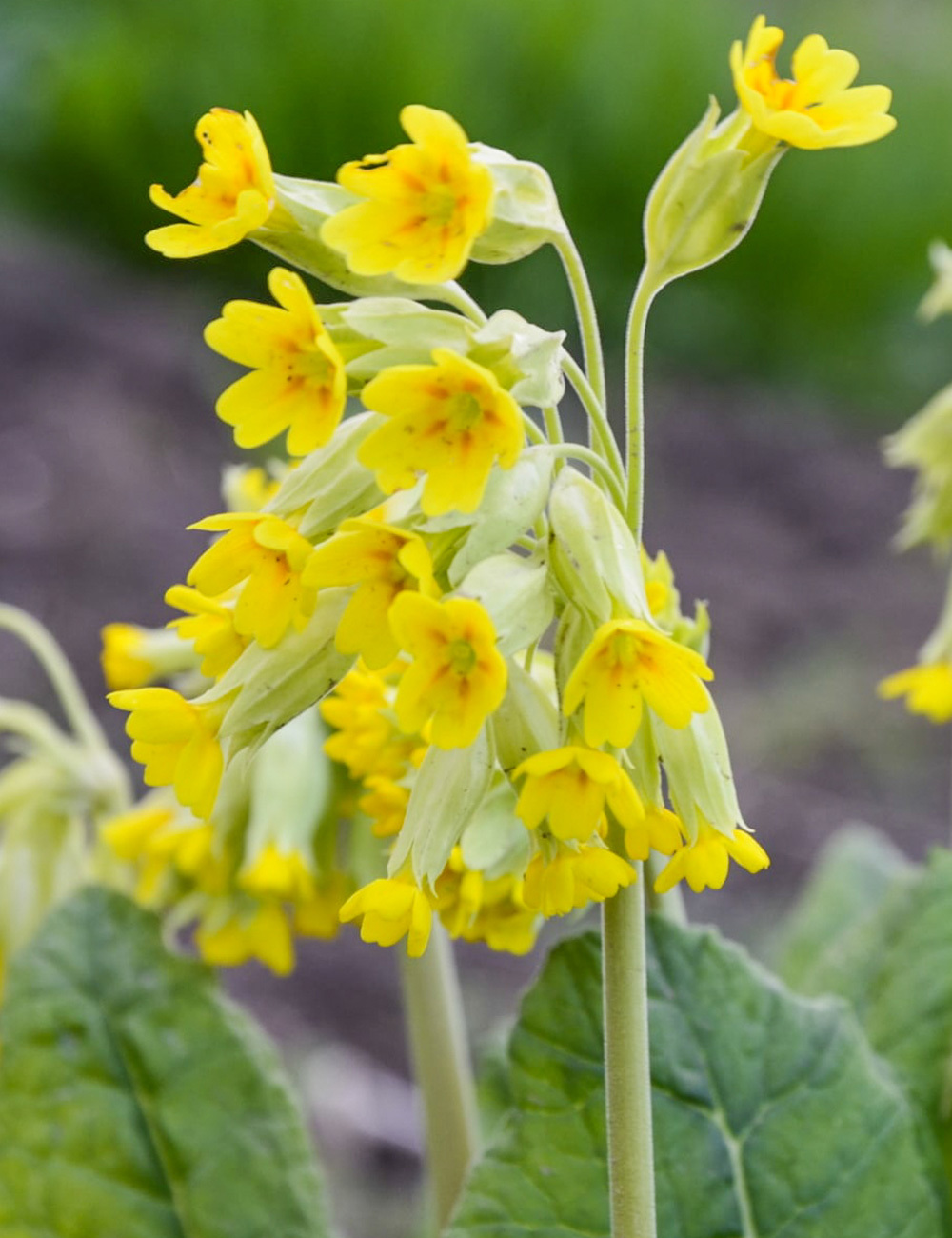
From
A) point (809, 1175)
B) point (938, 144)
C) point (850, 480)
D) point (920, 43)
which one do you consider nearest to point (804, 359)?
point (850, 480)

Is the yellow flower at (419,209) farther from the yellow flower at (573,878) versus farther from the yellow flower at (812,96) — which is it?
the yellow flower at (573,878)

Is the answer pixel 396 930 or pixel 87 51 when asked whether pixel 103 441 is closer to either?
pixel 87 51

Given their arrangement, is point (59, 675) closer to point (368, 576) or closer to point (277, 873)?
point (277, 873)

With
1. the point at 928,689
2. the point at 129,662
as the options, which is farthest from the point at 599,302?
the point at 129,662

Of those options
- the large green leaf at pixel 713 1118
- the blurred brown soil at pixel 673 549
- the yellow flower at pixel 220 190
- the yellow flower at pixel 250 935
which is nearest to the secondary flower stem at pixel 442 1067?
the yellow flower at pixel 250 935

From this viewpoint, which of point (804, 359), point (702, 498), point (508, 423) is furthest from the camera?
point (804, 359)

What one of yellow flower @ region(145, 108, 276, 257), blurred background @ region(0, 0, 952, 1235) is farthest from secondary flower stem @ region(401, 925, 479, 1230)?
blurred background @ region(0, 0, 952, 1235)
